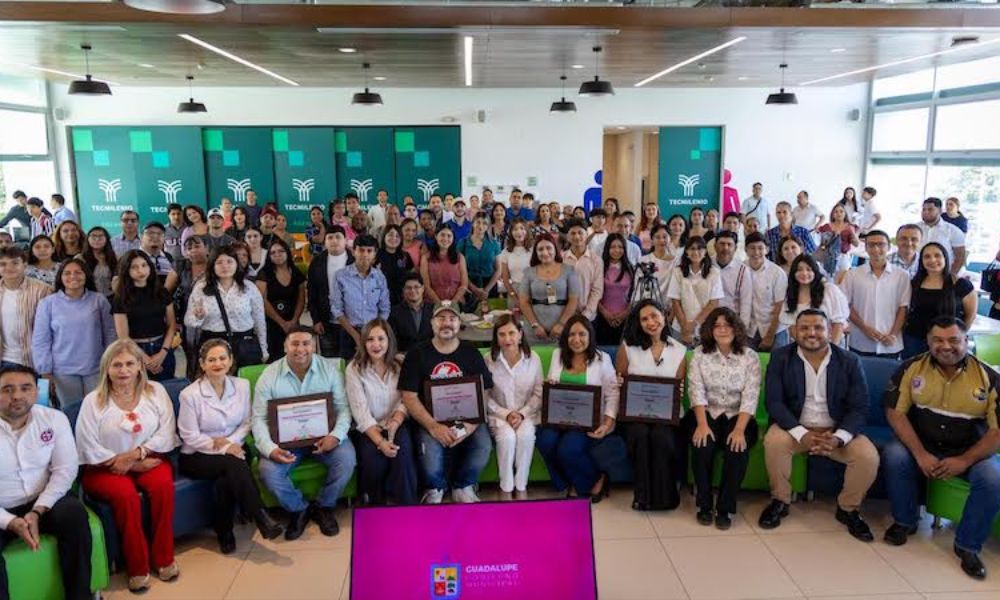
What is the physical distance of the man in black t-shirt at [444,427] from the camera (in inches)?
167

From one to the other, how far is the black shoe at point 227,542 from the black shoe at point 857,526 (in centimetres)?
351

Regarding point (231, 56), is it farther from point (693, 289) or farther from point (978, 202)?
point (978, 202)

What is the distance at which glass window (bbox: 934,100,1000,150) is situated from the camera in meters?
10.6

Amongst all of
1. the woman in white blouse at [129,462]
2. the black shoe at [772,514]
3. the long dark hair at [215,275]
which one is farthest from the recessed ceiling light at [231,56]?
the black shoe at [772,514]

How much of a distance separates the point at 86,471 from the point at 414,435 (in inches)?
68.8

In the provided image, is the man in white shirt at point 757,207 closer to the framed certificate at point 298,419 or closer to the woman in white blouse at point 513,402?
the woman in white blouse at point 513,402

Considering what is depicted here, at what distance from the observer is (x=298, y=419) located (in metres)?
4.09

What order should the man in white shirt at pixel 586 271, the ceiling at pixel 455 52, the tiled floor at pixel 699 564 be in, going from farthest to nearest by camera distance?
the ceiling at pixel 455 52
the man in white shirt at pixel 586 271
the tiled floor at pixel 699 564

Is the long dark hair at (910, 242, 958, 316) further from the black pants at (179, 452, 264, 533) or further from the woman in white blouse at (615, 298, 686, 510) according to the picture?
the black pants at (179, 452, 264, 533)

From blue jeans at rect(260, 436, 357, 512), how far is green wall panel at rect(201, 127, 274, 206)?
10498 mm

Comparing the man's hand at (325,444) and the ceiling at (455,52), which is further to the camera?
the ceiling at (455,52)

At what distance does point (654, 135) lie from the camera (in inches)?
642

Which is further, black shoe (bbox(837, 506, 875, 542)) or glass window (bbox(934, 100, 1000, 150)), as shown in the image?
glass window (bbox(934, 100, 1000, 150))

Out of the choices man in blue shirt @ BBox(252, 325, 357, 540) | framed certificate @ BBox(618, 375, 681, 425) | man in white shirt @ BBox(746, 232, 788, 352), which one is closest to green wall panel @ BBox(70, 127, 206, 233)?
man in blue shirt @ BBox(252, 325, 357, 540)
